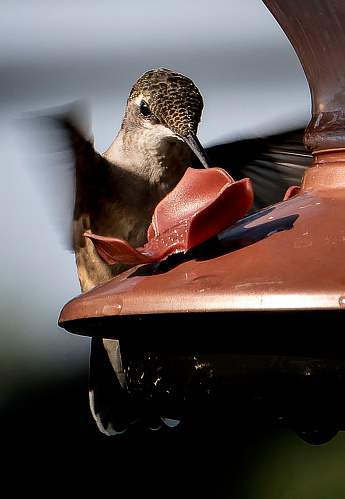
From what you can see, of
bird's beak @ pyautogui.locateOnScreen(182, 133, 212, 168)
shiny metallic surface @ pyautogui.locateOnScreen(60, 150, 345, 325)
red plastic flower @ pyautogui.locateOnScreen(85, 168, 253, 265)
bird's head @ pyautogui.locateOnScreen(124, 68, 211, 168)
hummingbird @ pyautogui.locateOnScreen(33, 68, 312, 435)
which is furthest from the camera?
hummingbird @ pyautogui.locateOnScreen(33, 68, 312, 435)

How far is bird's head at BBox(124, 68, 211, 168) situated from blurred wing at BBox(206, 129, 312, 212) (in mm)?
302

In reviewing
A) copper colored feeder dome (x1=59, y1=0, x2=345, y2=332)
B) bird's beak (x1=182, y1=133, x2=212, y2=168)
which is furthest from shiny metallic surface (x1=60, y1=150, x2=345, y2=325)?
bird's beak (x1=182, y1=133, x2=212, y2=168)

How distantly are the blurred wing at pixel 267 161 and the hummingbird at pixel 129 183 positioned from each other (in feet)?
0.63

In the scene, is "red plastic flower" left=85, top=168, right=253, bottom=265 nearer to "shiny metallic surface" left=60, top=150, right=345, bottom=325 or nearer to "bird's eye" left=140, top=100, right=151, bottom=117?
"shiny metallic surface" left=60, top=150, right=345, bottom=325

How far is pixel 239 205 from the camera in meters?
1.26

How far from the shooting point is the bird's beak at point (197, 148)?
9.43ft

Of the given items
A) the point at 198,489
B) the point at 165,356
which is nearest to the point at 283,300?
the point at 165,356

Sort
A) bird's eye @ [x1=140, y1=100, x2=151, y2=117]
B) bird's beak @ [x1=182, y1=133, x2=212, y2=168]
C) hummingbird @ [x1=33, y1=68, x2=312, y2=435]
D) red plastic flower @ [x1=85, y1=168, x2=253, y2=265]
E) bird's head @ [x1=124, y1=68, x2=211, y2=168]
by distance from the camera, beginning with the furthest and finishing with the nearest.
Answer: bird's eye @ [x1=140, y1=100, x2=151, y2=117]
hummingbird @ [x1=33, y1=68, x2=312, y2=435]
bird's head @ [x1=124, y1=68, x2=211, y2=168]
bird's beak @ [x1=182, y1=133, x2=212, y2=168]
red plastic flower @ [x1=85, y1=168, x2=253, y2=265]

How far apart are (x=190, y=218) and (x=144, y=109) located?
225 centimetres

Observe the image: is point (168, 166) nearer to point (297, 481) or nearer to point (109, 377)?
point (109, 377)

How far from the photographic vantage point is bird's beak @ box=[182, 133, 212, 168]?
2.88 m

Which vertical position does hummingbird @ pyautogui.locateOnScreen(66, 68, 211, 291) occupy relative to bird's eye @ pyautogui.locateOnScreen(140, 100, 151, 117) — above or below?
below

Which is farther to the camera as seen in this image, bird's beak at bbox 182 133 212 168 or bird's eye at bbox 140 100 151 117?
bird's eye at bbox 140 100 151 117

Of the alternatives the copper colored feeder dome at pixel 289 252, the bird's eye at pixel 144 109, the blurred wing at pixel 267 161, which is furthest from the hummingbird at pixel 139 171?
the copper colored feeder dome at pixel 289 252
